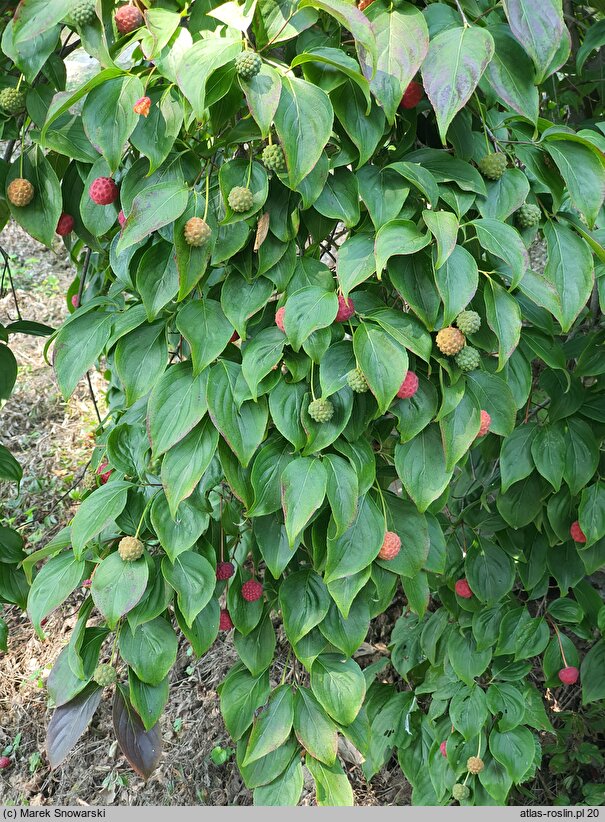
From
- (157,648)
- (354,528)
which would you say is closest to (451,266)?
(354,528)

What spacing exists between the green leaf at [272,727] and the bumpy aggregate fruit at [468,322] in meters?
0.69

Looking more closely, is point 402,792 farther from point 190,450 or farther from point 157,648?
point 190,450

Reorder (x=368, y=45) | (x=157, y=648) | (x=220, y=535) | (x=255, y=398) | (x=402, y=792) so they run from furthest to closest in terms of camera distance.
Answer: (x=402, y=792)
(x=220, y=535)
(x=157, y=648)
(x=255, y=398)
(x=368, y=45)

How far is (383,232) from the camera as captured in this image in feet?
3.05

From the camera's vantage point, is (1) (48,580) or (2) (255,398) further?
(1) (48,580)

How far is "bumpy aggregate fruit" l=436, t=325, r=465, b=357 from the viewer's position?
971 millimetres

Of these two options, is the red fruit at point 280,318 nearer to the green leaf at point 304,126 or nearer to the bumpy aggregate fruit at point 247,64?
the green leaf at point 304,126

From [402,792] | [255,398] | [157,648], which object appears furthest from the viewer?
[402,792]

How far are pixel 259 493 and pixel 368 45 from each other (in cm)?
59

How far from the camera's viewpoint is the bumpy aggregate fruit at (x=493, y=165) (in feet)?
3.33

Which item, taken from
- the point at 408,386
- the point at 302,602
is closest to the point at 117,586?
the point at 302,602

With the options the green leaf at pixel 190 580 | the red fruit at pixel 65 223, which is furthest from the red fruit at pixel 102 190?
the green leaf at pixel 190 580

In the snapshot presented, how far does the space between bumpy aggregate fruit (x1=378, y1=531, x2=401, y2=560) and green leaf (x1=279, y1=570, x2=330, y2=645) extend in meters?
0.11

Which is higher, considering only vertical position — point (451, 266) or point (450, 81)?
point (450, 81)
